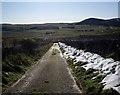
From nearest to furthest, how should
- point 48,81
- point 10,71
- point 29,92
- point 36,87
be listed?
point 29,92
point 36,87
point 48,81
point 10,71

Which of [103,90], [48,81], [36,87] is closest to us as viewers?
[103,90]

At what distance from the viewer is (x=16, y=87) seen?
22281 mm

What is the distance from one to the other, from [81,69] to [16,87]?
9.57 metres

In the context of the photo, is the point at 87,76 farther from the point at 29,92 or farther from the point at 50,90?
the point at 29,92

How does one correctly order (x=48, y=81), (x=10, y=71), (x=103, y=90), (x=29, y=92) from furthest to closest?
(x=10, y=71) → (x=48, y=81) → (x=29, y=92) → (x=103, y=90)

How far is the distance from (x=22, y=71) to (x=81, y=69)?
6968mm

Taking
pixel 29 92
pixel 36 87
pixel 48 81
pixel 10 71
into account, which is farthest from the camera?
pixel 10 71

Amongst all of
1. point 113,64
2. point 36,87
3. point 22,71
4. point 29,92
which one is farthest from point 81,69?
point 29,92

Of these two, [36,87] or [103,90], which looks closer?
[103,90]

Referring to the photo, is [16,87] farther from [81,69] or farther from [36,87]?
[81,69]

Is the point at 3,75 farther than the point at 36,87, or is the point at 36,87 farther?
the point at 3,75

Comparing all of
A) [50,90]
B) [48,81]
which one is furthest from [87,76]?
[50,90]

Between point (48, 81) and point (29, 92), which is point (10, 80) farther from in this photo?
point (29, 92)

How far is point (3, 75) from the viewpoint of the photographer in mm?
26109
